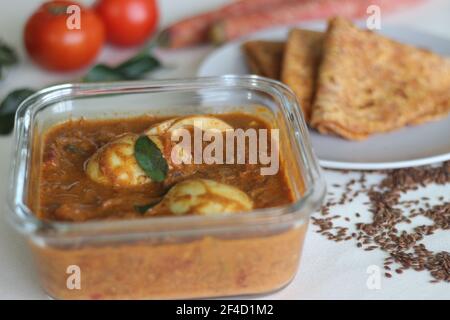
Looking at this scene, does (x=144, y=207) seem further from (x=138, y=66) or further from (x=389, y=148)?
(x=138, y=66)

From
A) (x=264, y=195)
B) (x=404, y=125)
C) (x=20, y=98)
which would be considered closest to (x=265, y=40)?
(x=404, y=125)

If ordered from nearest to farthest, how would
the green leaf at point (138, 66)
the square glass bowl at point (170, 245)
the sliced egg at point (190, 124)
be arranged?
the square glass bowl at point (170, 245) < the sliced egg at point (190, 124) < the green leaf at point (138, 66)

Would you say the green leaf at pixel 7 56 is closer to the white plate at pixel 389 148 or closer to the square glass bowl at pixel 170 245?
the white plate at pixel 389 148

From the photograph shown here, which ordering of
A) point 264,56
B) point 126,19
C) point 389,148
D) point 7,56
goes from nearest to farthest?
point 389,148
point 264,56
point 7,56
point 126,19

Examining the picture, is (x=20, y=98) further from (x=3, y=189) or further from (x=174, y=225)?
(x=174, y=225)

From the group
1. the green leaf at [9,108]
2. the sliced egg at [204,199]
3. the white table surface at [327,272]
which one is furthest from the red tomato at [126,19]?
the sliced egg at [204,199]

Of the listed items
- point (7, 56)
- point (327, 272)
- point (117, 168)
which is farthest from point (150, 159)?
point (7, 56)
